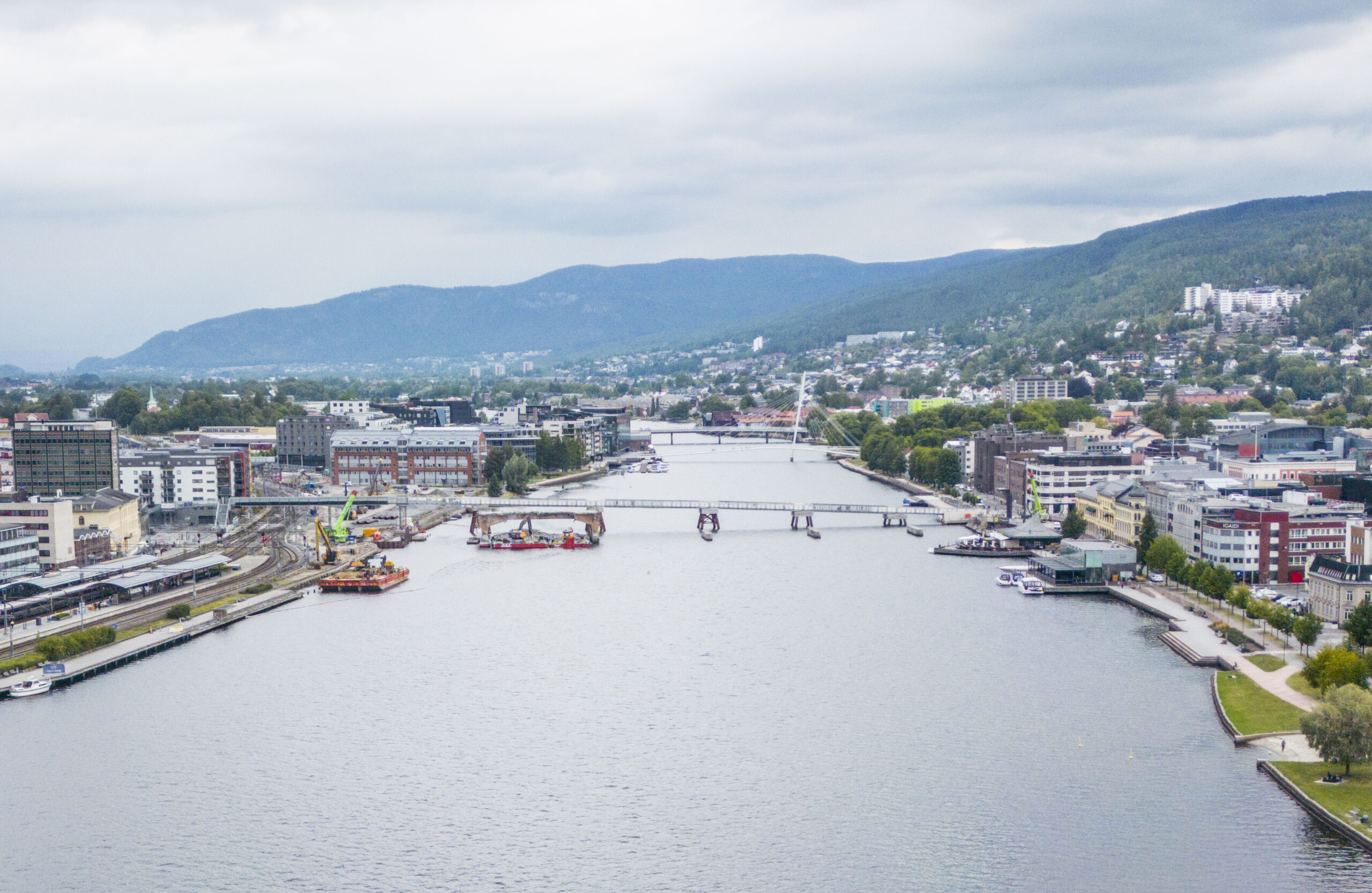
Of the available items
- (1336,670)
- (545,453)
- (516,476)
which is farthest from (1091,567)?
(545,453)

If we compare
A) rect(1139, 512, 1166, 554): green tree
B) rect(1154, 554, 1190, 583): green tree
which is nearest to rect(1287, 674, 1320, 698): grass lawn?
rect(1154, 554, 1190, 583): green tree

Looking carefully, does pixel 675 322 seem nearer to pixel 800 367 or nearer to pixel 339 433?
pixel 800 367

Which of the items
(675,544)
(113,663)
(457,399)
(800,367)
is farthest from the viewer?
(800,367)

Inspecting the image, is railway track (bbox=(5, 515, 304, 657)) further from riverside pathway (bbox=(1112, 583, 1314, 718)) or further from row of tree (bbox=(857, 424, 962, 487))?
row of tree (bbox=(857, 424, 962, 487))

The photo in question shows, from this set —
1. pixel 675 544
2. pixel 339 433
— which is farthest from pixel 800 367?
pixel 675 544

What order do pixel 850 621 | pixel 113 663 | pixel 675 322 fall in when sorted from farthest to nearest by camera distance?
1. pixel 675 322
2. pixel 850 621
3. pixel 113 663

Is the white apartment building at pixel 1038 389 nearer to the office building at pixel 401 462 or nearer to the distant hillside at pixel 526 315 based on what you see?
the office building at pixel 401 462

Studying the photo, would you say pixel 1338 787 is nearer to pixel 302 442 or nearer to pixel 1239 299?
pixel 302 442
